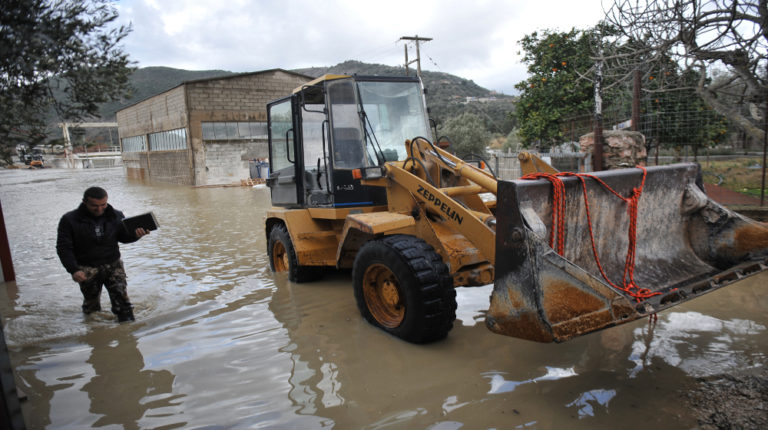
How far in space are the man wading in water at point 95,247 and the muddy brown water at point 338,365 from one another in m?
0.32

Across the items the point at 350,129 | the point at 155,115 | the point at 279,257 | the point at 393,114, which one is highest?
the point at 155,115

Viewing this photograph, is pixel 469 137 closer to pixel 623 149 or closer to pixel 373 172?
pixel 623 149

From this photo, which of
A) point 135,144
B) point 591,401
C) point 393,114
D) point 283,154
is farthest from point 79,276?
point 135,144

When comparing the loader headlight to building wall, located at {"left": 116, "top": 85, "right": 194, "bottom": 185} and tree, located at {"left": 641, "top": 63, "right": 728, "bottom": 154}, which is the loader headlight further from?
building wall, located at {"left": 116, "top": 85, "right": 194, "bottom": 185}

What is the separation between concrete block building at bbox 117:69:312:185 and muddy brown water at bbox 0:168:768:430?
18.8 meters

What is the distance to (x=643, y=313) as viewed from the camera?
9.50ft

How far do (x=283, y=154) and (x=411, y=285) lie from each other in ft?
12.0

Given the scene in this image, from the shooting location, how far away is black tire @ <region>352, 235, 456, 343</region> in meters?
3.82

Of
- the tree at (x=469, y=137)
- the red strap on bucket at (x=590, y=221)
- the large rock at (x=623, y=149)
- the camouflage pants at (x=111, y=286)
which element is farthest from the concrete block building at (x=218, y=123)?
the red strap on bucket at (x=590, y=221)

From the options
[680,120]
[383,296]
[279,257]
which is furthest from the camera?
[680,120]

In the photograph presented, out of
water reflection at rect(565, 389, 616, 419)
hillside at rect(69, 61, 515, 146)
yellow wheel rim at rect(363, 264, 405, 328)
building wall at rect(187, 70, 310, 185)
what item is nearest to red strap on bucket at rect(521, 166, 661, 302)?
water reflection at rect(565, 389, 616, 419)

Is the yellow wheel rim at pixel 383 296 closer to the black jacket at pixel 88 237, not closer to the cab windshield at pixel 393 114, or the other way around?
the cab windshield at pixel 393 114

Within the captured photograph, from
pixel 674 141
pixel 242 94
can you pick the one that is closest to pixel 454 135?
pixel 242 94

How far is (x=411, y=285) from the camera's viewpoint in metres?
3.84
